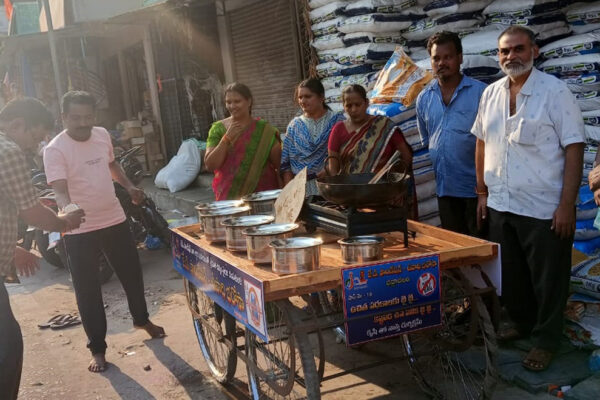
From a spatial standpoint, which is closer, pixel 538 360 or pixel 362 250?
pixel 362 250

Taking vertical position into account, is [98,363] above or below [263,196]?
below

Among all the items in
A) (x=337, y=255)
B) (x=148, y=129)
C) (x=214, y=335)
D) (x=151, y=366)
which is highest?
(x=148, y=129)

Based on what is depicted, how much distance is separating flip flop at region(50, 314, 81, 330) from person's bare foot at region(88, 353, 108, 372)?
3.70ft

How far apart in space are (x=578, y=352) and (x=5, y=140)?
3.42m

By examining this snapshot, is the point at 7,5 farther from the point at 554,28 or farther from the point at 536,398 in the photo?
the point at 536,398

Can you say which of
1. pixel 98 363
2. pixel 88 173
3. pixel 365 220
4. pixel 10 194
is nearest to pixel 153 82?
pixel 88 173

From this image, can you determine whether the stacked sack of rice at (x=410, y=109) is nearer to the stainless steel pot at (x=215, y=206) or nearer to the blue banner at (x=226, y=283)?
the stainless steel pot at (x=215, y=206)

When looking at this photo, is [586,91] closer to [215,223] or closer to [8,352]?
[215,223]

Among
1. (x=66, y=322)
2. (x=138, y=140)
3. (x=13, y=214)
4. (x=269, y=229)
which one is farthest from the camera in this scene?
(x=138, y=140)

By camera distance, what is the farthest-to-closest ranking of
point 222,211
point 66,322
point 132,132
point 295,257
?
point 132,132, point 66,322, point 222,211, point 295,257

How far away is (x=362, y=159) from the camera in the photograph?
13.0 ft

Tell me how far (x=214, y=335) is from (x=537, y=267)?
2031 millimetres

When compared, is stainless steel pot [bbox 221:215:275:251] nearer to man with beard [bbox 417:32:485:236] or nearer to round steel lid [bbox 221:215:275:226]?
round steel lid [bbox 221:215:275:226]

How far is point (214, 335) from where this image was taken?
399 cm
